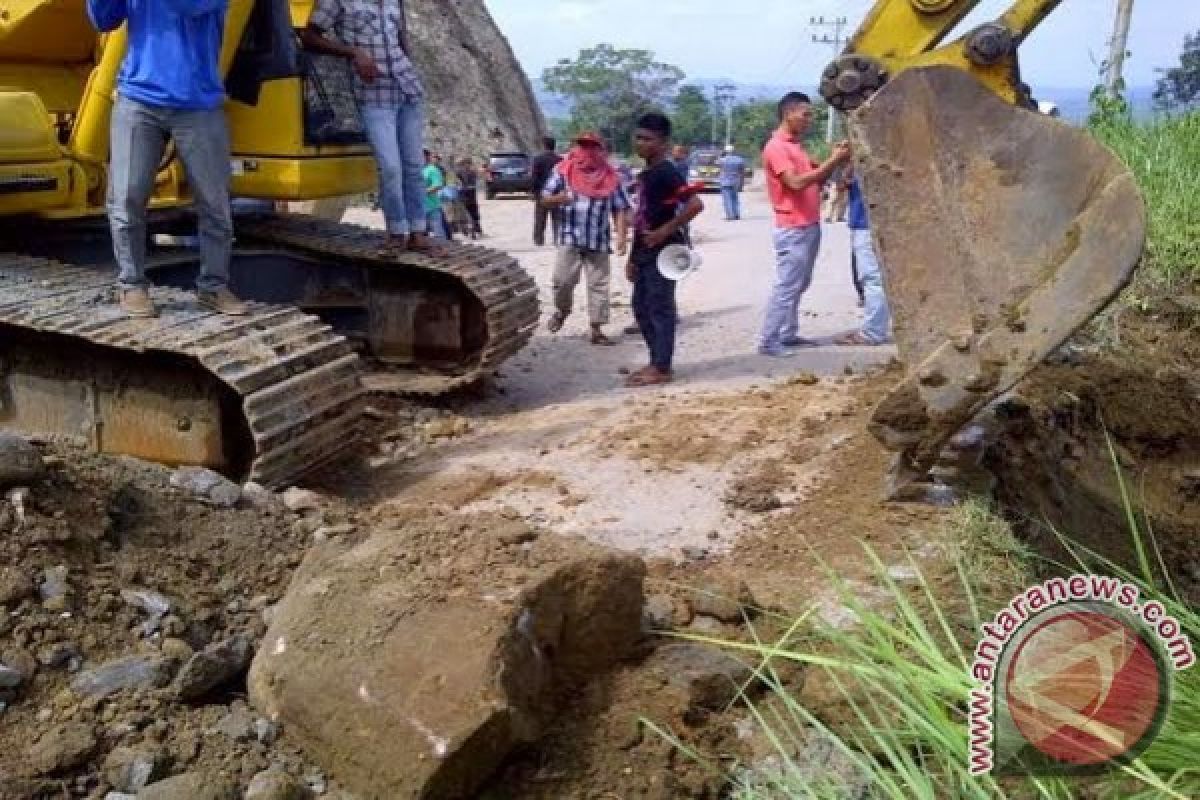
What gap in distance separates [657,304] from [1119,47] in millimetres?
11157

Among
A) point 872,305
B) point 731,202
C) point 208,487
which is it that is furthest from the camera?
point 731,202

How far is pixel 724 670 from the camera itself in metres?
3.41

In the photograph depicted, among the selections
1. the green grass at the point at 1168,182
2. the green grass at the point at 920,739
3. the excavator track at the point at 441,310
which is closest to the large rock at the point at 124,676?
the green grass at the point at 920,739

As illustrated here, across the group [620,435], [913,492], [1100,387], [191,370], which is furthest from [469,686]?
[1100,387]

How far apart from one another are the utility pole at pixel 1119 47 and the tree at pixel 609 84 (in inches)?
2149

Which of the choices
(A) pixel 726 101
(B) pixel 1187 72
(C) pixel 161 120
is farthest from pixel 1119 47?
(A) pixel 726 101

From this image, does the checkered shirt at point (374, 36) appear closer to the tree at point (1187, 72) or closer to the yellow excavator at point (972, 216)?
the yellow excavator at point (972, 216)

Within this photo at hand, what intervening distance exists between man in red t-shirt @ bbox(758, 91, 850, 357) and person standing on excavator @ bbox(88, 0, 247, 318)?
12.7ft

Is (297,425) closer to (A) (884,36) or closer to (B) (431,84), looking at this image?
(A) (884,36)

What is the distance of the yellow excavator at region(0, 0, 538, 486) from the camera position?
17.4 feet

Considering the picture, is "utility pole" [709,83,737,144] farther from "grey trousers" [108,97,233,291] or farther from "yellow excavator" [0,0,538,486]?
"grey trousers" [108,97,233,291]

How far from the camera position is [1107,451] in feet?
19.1

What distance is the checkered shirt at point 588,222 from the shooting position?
886 cm

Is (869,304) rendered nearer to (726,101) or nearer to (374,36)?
(374,36)
